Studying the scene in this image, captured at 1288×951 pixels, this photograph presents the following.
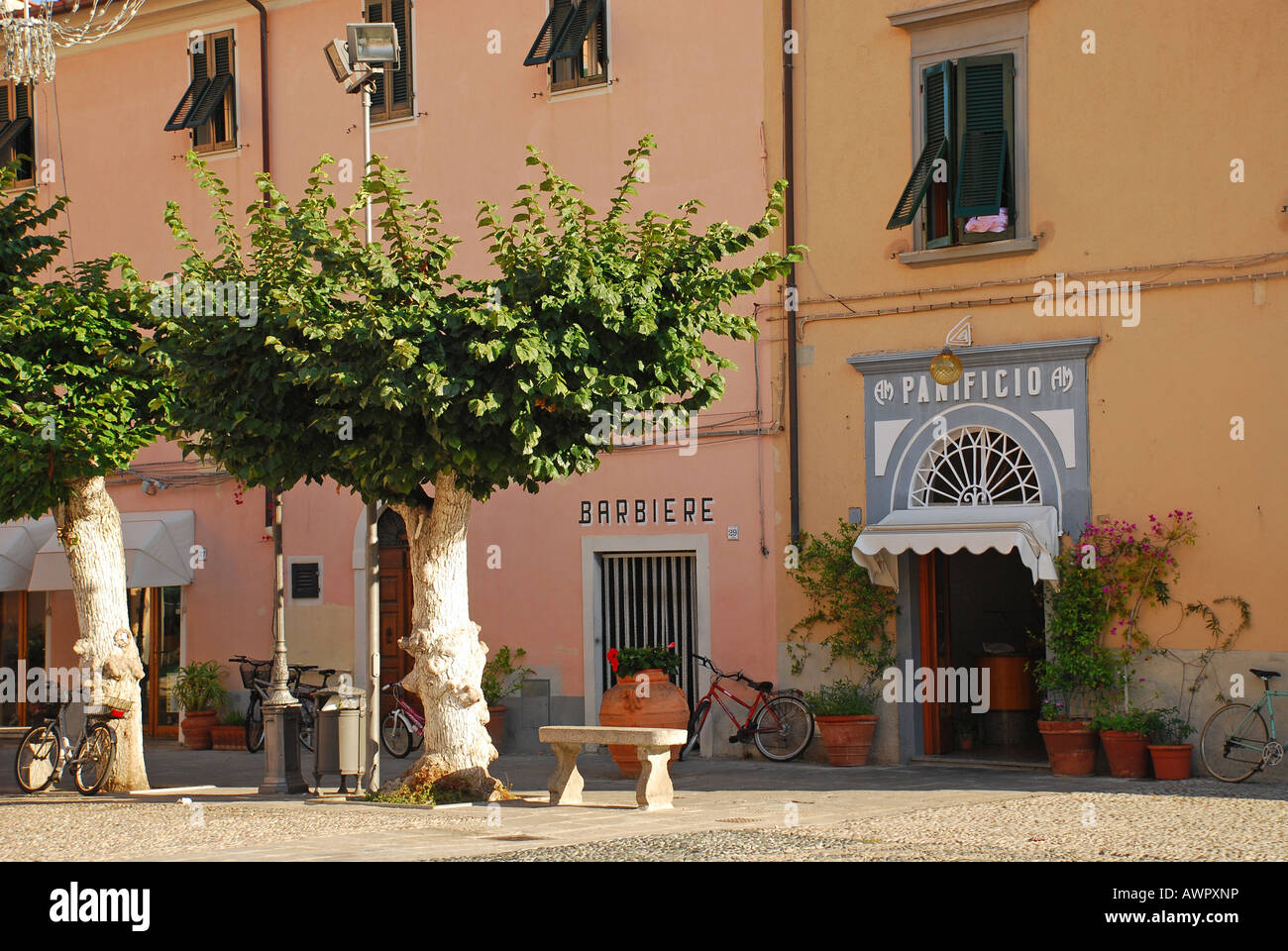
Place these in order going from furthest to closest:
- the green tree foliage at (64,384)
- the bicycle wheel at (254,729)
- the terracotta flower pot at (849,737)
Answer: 1. the bicycle wheel at (254,729)
2. the terracotta flower pot at (849,737)
3. the green tree foliage at (64,384)

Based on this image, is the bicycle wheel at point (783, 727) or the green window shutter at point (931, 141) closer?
the green window shutter at point (931, 141)

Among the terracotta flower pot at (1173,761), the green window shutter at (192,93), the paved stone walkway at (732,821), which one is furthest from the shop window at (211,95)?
the terracotta flower pot at (1173,761)

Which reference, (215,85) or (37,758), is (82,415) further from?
(215,85)

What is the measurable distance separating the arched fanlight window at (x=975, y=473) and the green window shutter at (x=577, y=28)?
19.6 feet

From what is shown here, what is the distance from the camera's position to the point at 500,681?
1758 cm

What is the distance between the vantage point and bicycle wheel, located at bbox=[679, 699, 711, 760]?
15.9 meters

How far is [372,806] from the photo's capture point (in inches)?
482

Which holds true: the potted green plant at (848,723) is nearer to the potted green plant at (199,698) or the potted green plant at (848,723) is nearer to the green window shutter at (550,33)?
the green window shutter at (550,33)

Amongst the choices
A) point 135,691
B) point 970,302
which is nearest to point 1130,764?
point 970,302

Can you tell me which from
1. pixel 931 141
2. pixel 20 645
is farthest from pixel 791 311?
pixel 20 645

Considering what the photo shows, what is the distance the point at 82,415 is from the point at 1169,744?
975cm

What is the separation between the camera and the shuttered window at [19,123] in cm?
2144

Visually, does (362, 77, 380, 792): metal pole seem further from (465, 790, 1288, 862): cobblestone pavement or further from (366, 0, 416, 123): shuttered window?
(366, 0, 416, 123): shuttered window
